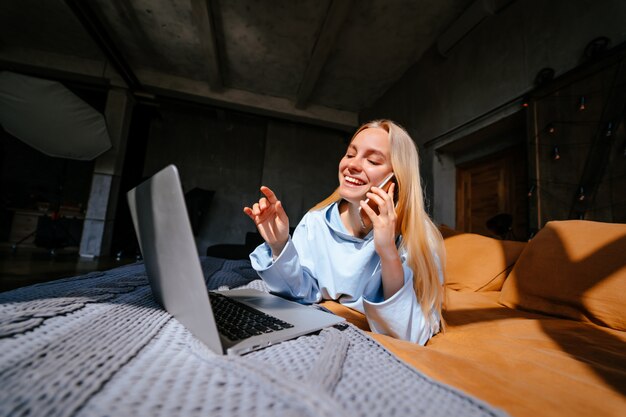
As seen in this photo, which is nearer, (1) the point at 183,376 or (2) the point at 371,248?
(1) the point at 183,376

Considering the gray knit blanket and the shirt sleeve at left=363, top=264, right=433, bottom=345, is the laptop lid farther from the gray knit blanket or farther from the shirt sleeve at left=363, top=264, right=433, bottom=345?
the shirt sleeve at left=363, top=264, right=433, bottom=345

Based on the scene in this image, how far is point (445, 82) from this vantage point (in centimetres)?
399

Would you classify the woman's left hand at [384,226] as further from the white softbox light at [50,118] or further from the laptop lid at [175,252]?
the white softbox light at [50,118]

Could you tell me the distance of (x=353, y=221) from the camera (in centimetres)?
109

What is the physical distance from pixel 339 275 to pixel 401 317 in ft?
0.96

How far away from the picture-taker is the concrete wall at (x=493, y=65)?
7.86 feet

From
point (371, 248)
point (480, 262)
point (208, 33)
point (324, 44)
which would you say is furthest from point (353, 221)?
point (208, 33)

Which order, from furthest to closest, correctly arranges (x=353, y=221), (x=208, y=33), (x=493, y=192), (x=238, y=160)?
(x=238, y=160), (x=208, y=33), (x=493, y=192), (x=353, y=221)

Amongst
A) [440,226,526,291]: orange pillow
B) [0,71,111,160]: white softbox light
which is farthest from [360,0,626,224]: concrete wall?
Result: [0,71,111,160]: white softbox light

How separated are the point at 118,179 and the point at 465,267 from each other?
5.82 meters

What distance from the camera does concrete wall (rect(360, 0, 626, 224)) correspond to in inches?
94.3

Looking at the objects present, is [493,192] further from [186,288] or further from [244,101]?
[244,101]

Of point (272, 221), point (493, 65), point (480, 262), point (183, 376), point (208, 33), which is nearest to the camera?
point (183, 376)

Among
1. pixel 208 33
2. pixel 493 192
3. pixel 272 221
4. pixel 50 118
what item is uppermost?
pixel 208 33
